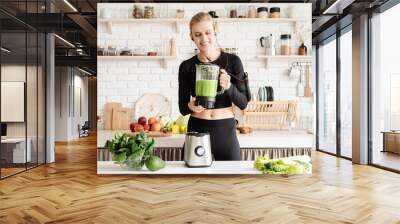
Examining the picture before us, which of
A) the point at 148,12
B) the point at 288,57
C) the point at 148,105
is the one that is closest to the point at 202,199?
the point at 148,105

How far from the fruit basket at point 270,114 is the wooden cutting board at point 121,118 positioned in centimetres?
120

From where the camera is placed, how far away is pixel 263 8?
4.17 metres

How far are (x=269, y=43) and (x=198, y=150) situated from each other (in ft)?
5.55

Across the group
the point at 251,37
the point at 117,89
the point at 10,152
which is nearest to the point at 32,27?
the point at 10,152

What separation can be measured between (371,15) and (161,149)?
398 cm

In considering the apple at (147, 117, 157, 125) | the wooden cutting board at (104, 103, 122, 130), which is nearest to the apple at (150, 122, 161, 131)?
the apple at (147, 117, 157, 125)

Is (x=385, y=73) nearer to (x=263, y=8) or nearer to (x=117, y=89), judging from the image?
(x=263, y=8)

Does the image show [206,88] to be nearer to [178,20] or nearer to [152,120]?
[152,120]

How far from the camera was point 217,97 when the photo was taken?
332cm

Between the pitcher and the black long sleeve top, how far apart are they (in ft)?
2.05

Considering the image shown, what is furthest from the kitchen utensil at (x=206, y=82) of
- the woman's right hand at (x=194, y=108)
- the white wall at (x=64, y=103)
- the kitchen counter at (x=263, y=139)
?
the white wall at (x=64, y=103)

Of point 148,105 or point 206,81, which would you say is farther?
point 148,105

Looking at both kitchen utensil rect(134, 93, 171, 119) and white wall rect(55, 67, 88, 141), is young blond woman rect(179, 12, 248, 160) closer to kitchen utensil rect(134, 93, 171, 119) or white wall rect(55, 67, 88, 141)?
kitchen utensil rect(134, 93, 171, 119)

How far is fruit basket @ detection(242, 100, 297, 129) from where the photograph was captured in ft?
12.9
